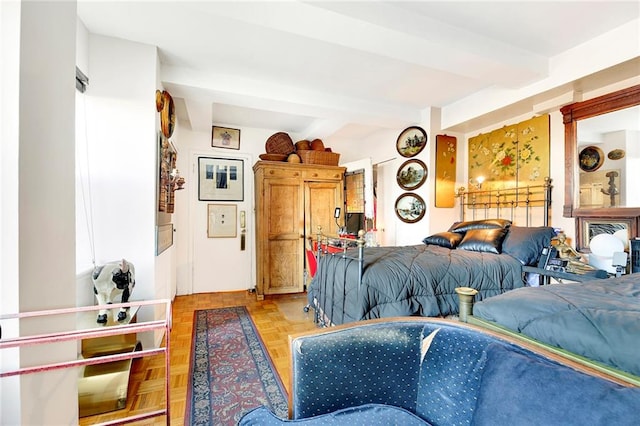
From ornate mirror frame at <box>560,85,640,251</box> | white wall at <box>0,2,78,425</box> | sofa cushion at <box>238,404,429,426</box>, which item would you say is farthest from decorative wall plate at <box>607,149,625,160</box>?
white wall at <box>0,2,78,425</box>

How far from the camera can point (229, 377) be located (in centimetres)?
193

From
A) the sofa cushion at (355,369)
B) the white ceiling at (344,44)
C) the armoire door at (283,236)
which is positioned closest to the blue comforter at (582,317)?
the sofa cushion at (355,369)

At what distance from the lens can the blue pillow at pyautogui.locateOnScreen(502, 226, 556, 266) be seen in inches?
100

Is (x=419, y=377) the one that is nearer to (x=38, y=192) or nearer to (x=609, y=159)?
(x=38, y=192)

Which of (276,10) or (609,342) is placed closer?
(609,342)

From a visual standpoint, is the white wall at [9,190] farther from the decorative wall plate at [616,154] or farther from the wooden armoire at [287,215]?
the decorative wall plate at [616,154]

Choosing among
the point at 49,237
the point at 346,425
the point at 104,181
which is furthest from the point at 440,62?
the point at 104,181

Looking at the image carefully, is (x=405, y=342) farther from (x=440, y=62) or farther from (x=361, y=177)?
(x=361, y=177)

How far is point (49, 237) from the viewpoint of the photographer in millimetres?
917

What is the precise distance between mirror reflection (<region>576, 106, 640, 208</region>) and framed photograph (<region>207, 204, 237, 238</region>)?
4161 millimetres

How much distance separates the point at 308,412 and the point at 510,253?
8.30 ft

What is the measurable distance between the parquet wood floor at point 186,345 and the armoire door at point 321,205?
1.04 m

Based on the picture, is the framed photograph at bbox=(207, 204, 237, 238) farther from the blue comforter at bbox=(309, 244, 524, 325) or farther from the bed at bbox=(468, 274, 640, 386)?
the bed at bbox=(468, 274, 640, 386)

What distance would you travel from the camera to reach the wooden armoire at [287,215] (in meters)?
3.86
